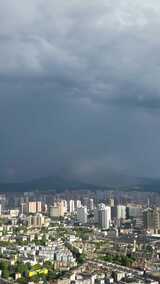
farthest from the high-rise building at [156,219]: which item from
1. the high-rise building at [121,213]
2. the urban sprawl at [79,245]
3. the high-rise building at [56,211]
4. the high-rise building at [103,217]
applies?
the high-rise building at [56,211]

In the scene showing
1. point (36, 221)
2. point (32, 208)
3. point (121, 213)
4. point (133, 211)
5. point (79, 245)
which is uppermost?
point (32, 208)

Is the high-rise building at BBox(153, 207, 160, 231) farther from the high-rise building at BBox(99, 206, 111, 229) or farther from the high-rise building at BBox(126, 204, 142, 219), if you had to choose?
the high-rise building at BBox(126, 204, 142, 219)

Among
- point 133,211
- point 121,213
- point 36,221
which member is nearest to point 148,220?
point 121,213

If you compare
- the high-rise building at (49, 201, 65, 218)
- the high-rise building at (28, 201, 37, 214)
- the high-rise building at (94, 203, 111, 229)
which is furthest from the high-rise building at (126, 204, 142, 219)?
the high-rise building at (28, 201, 37, 214)

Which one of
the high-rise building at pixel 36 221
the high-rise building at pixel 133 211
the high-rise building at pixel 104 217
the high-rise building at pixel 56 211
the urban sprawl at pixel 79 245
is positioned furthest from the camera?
the high-rise building at pixel 56 211

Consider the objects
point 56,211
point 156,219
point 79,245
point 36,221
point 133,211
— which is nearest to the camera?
point 79,245

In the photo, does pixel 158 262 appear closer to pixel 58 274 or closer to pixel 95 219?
pixel 58 274

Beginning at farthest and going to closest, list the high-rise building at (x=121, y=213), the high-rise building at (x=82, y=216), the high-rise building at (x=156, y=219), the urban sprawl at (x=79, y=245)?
the high-rise building at (x=121, y=213) < the high-rise building at (x=82, y=216) < the high-rise building at (x=156, y=219) < the urban sprawl at (x=79, y=245)

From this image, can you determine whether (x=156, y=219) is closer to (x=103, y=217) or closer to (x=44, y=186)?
(x=103, y=217)

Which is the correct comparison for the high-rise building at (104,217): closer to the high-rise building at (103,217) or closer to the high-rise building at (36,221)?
the high-rise building at (103,217)

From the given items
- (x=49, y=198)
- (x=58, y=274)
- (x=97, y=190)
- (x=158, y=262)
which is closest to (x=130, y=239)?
(x=158, y=262)

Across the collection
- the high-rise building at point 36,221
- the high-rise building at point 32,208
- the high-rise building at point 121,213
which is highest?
the high-rise building at point 32,208
